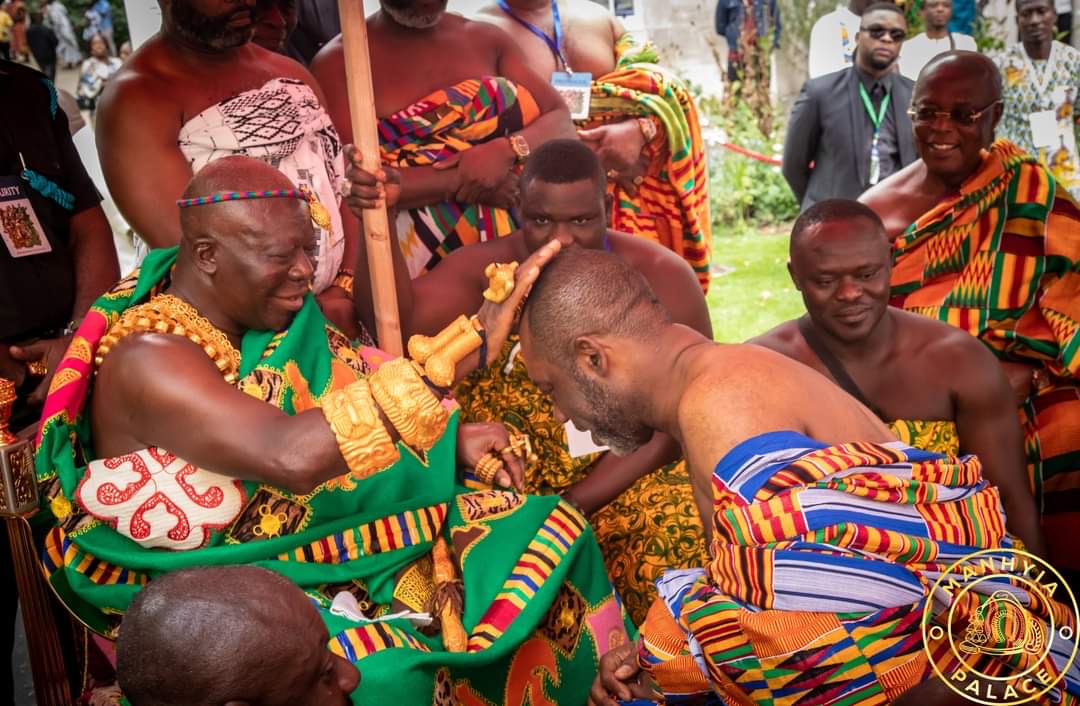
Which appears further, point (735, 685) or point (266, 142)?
point (266, 142)

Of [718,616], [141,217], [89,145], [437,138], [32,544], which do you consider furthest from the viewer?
[89,145]

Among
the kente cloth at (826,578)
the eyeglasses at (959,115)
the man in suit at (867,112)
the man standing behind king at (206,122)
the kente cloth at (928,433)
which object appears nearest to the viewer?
the kente cloth at (826,578)

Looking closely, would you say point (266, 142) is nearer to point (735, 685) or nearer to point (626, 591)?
point (626, 591)

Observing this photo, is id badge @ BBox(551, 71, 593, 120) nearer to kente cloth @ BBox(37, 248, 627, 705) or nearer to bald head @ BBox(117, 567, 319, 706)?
kente cloth @ BBox(37, 248, 627, 705)

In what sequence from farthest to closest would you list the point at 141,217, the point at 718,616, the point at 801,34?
the point at 801,34
the point at 141,217
the point at 718,616

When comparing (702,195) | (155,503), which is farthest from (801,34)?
(155,503)

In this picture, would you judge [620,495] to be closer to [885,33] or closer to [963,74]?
[963,74]

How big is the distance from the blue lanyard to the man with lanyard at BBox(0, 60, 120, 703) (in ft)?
6.58

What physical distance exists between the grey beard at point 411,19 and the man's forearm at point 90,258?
1262mm

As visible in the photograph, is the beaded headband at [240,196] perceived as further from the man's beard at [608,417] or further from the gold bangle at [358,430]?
the man's beard at [608,417]

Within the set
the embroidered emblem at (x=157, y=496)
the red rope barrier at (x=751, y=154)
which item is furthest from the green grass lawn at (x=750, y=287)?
the embroidered emblem at (x=157, y=496)

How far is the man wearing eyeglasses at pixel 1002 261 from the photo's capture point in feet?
13.2

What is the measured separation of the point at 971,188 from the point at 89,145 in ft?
12.9

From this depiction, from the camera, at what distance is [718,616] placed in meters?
2.24
